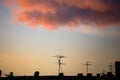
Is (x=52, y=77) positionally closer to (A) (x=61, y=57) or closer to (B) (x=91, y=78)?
(B) (x=91, y=78)

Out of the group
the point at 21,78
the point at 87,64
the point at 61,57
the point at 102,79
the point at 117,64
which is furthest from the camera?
the point at 87,64

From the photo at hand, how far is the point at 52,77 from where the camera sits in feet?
228

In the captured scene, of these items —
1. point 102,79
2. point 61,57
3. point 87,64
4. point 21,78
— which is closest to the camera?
point 102,79

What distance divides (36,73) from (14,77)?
5765 millimetres

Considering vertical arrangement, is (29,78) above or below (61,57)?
below

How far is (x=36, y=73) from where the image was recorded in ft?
228

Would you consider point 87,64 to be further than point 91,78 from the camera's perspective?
Yes

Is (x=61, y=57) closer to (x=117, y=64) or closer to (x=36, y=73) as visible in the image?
(x=36, y=73)

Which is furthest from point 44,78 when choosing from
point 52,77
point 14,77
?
point 14,77

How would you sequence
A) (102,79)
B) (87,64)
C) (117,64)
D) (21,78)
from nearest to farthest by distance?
(117,64)
(102,79)
(21,78)
(87,64)

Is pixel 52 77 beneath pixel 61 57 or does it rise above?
beneath

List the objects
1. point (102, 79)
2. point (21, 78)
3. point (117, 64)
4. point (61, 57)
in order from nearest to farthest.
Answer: point (117, 64), point (102, 79), point (21, 78), point (61, 57)

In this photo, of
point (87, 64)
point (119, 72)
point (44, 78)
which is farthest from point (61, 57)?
point (119, 72)

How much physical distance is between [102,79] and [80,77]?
5302mm
